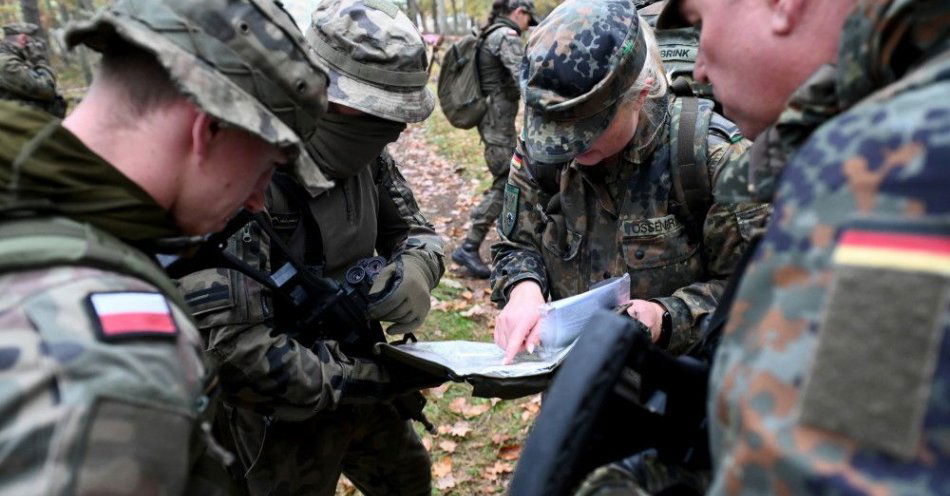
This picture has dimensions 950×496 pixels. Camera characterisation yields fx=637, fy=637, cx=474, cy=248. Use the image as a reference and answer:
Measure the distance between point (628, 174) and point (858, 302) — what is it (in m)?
1.76

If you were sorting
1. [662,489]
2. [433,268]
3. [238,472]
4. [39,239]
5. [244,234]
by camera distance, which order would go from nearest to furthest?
[39,239] < [662,489] < [244,234] < [238,472] < [433,268]

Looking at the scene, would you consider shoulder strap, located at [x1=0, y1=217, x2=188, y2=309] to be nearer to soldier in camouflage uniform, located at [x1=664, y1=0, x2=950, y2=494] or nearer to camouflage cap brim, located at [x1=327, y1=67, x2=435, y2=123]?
soldier in camouflage uniform, located at [x1=664, y1=0, x2=950, y2=494]

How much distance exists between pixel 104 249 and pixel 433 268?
71.7 inches

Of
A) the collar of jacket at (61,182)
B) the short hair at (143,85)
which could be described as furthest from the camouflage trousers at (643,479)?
the short hair at (143,85)

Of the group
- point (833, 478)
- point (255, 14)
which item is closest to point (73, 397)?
point (255, 14)

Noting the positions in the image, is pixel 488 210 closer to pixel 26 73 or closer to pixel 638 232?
pixel 638 232

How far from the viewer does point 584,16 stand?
86.5 inches

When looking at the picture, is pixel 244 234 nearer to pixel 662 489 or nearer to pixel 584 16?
pixel 584 16

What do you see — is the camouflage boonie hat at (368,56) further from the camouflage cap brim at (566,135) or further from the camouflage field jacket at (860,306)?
the camouflage field jacket at (860,306)

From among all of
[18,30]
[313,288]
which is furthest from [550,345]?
[18,30]

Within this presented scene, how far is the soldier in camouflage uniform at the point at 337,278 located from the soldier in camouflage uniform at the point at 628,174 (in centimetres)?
50

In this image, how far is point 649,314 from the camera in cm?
226

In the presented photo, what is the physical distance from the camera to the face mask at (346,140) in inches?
96.0

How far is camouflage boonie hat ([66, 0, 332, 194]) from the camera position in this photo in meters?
1.24
